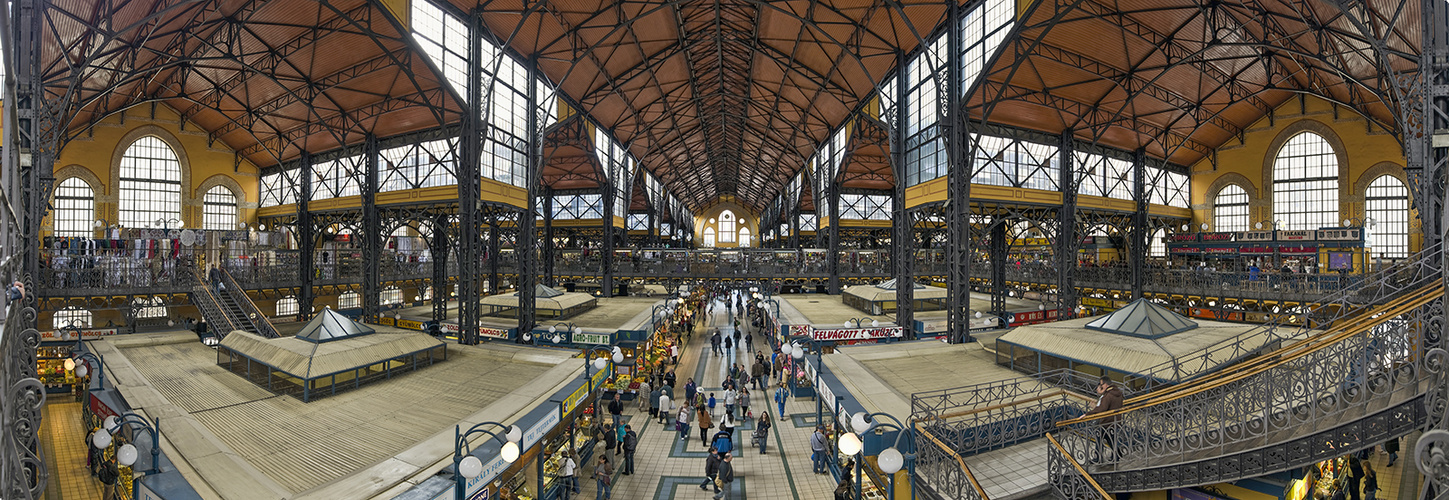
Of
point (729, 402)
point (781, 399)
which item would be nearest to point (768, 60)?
point (781, 399)

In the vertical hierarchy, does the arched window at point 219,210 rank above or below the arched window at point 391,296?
above

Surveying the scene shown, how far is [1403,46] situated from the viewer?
1747 cm

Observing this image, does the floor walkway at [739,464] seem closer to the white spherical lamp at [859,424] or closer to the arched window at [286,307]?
the white spherical lamp at [859,424]

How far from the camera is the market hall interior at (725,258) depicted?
30.0ft

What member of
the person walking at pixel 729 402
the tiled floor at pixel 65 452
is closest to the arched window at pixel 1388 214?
the person walking at pixel 729 402

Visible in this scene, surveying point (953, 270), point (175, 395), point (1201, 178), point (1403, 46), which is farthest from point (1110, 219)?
point (175, 395)

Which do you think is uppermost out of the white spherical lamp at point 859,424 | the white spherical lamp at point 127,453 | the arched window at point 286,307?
the white spherical lamp at point 127,453

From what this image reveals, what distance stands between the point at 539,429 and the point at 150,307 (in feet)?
81.5

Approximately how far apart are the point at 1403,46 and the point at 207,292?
42.5 m

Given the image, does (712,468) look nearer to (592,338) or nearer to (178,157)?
(592,338)

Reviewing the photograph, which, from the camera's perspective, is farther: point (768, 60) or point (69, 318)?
point (768, 60)

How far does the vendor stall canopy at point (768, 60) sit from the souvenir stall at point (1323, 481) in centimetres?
848

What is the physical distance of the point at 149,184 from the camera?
3128 cm

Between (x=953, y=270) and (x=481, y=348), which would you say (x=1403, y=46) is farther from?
(x=481, y=348)
